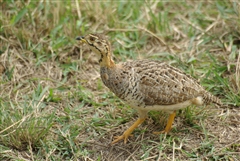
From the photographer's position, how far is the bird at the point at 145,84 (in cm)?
506

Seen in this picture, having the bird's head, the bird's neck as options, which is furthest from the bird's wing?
the bird's head

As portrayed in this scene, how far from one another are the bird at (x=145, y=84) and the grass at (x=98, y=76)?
374 mm

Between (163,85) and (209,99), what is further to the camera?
(209,99)

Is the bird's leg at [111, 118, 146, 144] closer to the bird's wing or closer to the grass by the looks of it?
the grass

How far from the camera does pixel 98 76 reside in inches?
256

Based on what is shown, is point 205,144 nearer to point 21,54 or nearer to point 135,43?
point 135,43

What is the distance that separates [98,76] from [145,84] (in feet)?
5.01

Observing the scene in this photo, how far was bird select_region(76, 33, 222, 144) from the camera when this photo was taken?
506 centimetres

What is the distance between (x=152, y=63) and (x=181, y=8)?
2.87 meters

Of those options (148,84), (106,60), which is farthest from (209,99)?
(106,60)

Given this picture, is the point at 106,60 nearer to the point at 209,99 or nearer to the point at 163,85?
the point at 163,85

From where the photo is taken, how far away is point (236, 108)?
5.82 metres

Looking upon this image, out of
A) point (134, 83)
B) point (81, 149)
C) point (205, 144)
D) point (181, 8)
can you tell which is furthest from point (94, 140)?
point (181, 8)

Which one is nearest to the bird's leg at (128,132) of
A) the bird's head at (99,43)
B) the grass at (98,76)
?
the grass at (98,76)
